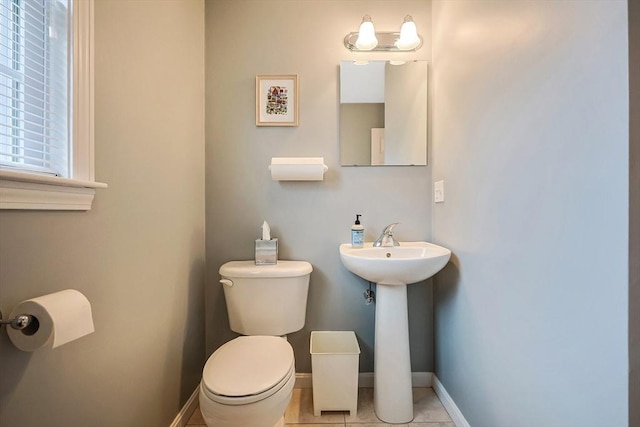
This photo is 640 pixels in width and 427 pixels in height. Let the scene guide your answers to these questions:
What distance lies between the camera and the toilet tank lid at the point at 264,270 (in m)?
1.35

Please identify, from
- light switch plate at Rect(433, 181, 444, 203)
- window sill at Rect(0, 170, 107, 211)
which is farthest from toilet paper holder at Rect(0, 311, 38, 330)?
light switch plate at Rect(433, 181, 444, 203)

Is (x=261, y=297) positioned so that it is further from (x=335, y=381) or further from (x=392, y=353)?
(x=392, y=353)

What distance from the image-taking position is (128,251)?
3.08 ft

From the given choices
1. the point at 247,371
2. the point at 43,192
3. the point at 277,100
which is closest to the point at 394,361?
the point at 247,371

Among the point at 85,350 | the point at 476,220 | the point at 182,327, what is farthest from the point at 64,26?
the point at 476,220

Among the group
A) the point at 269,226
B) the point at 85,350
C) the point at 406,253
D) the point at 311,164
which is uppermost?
the point at 311,164

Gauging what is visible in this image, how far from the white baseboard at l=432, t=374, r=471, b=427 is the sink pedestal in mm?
206

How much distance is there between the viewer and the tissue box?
1441mm

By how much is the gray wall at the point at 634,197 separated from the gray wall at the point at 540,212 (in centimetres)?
1

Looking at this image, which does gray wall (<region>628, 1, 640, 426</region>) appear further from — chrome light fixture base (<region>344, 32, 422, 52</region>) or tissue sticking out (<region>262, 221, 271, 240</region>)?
tissue sticking out (<region>262, 221, 271, 240</region>)

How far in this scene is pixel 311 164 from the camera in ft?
4.82

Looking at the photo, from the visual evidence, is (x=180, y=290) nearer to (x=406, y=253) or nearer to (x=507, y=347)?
(x=406, y=253)

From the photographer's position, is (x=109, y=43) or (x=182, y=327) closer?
(x=109, y=43)

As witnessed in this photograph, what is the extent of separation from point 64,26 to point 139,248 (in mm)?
696
